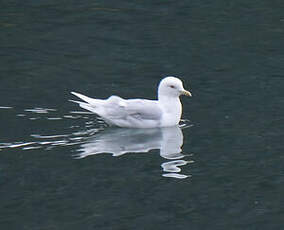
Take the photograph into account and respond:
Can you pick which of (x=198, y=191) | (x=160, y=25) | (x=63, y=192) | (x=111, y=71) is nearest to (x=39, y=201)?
(x=63, y=192)

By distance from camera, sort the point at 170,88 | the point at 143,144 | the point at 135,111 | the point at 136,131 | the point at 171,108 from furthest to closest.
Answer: the point at 170,88 → the point at 171,108 → the point at 136,131 → the point at 135,111 → the point at 143,144

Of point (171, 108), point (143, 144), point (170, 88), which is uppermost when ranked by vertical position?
point (170, 88)

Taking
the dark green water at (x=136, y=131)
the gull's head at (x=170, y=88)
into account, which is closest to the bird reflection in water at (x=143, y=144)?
the dark green water at (x=136, y=131)

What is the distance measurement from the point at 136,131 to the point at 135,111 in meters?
0.28

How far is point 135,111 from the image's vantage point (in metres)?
13.3

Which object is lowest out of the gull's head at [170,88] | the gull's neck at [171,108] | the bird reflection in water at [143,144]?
the bird reflection in water at [143,144]

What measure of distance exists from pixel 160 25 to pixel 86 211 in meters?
9.24

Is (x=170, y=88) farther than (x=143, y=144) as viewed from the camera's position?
Yes

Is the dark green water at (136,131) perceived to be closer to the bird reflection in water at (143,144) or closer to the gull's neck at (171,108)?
the bird reflection in water at (143,144)

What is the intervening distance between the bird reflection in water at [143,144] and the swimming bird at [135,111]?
0.10 metres

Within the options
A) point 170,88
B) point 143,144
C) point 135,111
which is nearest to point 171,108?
point 170,88

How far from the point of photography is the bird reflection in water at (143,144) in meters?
11.9

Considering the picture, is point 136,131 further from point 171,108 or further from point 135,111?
point 171,108

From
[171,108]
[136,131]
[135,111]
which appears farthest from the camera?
[171,108]
